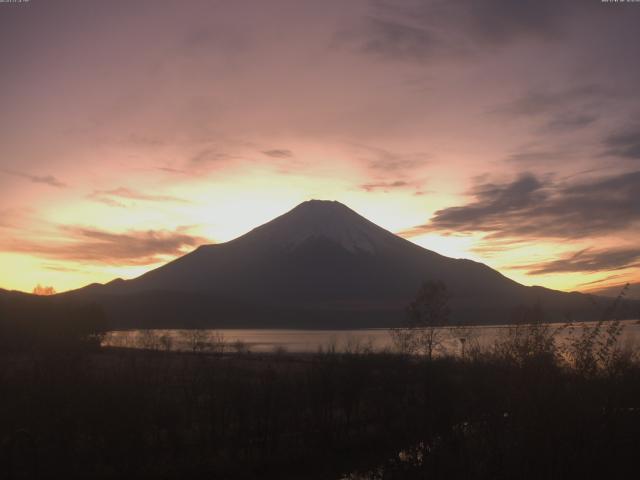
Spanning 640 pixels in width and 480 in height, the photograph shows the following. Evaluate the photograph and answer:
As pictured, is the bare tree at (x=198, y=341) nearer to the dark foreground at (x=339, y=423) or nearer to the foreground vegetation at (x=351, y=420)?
the dark foreground at (x=339, y=423)

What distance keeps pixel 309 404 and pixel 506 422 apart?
11.3m

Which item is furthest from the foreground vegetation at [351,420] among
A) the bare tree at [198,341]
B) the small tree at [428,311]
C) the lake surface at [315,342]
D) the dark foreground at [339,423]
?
the bare tree at [198,341]

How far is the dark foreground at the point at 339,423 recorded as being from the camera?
35.4 ft

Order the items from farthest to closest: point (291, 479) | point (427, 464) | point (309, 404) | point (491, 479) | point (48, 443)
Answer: point (309, 404) → point (291, 479) → point (48, 443) → point (427, 464) → point (491, 479)

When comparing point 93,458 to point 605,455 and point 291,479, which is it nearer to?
point 291,479

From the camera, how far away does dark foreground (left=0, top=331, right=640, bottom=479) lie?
10.8m

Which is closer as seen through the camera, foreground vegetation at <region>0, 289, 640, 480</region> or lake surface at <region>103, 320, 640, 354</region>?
foreground vegetation at <region>0, 289, 640, 480</region>

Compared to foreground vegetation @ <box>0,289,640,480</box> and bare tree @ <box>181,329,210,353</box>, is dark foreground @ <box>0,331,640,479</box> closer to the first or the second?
foreground vegetation @ <box>0,289,640,480</box>

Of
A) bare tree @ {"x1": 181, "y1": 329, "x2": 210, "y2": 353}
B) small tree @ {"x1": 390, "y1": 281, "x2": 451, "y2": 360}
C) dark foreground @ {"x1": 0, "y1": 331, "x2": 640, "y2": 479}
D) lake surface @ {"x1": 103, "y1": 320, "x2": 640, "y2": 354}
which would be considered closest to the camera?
dark foreground @ {"x1": 0, "y1": 331, "x2": 640, "y2": 479}

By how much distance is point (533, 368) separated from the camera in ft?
39.2

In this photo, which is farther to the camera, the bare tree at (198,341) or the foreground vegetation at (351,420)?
the bare tree at (198,341)

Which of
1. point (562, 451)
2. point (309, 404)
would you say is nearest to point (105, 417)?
point (309, 404)

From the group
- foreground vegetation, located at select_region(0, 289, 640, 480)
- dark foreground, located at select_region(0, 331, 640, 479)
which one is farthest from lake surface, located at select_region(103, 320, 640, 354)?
dark foreground, located at select_region(0, 331, 640, 479)

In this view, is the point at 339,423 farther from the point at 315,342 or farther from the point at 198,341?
the point at 315,342
